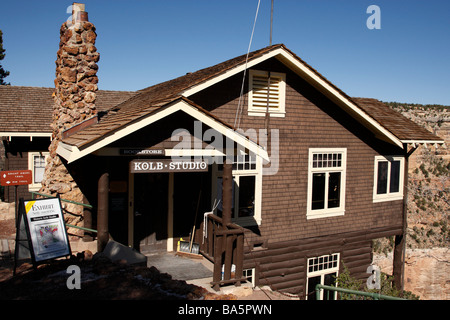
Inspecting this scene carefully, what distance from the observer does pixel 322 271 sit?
1272 centimetres

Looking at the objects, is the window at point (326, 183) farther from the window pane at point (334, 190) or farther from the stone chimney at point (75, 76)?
the stone chimney at point (75, 76)

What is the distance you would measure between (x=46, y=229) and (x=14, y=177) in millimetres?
2853

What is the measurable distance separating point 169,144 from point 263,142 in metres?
3.79

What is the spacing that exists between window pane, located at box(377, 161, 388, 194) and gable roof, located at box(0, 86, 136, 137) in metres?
11.6

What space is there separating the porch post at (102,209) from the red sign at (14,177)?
2969mm

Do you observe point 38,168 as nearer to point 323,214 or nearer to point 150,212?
point 150,212

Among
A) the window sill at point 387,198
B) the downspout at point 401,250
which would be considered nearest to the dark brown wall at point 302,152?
the window sill at point 387,198

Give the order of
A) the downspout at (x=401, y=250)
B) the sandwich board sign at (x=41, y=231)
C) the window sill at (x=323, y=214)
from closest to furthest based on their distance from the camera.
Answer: the sandwich board sign at (x=41, y=231)
the window sill at (x=323, y=214)
the downspout at (x=401, y=250)

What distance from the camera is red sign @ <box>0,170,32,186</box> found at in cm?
899

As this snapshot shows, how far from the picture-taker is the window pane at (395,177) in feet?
45.9

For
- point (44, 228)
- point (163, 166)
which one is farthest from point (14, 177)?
point (163, 166)

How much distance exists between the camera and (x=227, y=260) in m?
7.67

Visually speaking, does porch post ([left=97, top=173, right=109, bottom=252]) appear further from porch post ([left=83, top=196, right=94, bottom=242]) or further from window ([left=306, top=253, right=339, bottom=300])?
window ([left=306, top=253, right=339, bottom=300])

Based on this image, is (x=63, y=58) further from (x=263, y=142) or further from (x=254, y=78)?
(x=263, y=142)
